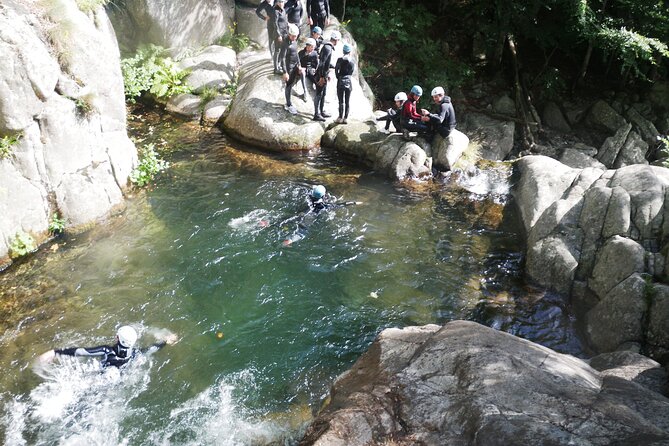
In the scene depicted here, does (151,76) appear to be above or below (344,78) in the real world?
below

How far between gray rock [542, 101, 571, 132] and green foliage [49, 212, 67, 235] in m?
18.6

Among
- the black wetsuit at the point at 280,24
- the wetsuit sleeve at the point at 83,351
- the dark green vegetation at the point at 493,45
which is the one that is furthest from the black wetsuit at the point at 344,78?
the wetsuit sleeve at the point at 83,351

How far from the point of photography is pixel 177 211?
12.9 meters

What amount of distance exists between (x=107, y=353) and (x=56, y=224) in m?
4.36

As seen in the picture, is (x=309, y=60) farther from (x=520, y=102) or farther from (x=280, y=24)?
(x=520, y=102)

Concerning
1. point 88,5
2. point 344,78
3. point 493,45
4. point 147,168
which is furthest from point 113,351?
point 493,45

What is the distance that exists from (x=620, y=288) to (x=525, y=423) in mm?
5350

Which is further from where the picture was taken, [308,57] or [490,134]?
[490,134]

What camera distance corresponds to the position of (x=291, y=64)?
15836 millimetres

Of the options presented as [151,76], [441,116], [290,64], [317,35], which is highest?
[317,35]

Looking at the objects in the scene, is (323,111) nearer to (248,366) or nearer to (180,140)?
(180,140)

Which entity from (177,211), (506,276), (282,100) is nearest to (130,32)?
(282,100)

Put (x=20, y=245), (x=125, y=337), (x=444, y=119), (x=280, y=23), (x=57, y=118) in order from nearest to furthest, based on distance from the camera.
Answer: (x=125, y=337) < (x=20, y=245) < (x=57, y=118) < (x=444, y=119) < (x=280, y=23)

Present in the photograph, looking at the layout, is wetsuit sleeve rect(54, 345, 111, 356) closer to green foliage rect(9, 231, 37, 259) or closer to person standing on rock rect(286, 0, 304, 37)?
green foliage rect(9, 231, 37, 259)
